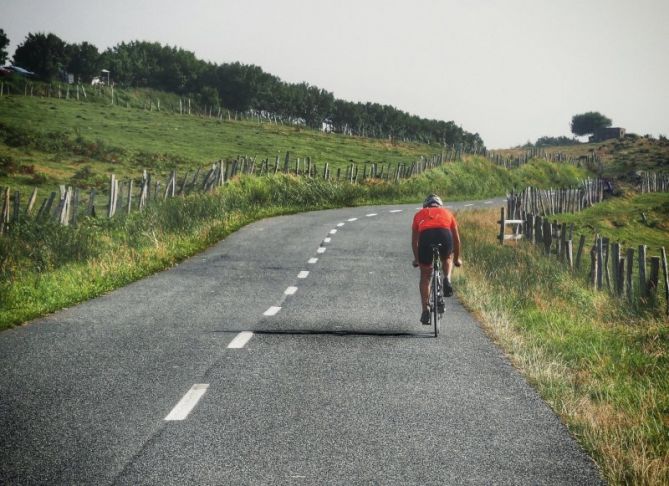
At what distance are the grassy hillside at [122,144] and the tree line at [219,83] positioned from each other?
47.4 metres

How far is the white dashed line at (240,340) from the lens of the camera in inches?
349

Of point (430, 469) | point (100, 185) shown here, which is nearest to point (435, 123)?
point (100, 185)

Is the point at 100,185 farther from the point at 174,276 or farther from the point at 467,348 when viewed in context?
the point at 467,348

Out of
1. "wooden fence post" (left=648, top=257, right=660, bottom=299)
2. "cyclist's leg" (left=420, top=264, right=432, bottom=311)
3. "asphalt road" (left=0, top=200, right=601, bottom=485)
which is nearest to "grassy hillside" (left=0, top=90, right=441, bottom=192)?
"asphalt road" (left=0, top=200, right=601, bottom=485)

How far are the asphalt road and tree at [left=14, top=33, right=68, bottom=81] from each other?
12864 centimetres

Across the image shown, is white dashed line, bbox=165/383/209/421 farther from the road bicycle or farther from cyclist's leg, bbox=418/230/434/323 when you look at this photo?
cyclist's leg, bbox=418/230/434/323

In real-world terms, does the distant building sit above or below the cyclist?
above

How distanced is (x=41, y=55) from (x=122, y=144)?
263 feet

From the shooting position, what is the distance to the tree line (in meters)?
132

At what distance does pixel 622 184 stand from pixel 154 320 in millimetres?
69136

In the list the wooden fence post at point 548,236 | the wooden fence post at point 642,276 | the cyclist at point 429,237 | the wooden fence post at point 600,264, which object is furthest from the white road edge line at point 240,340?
the wooden fence post at point 548,236

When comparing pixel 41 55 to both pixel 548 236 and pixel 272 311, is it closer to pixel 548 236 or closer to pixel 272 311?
pixel 548 236

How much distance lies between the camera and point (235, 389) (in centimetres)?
691


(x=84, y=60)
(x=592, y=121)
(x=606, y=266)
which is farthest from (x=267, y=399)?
(x=592, y=121)
